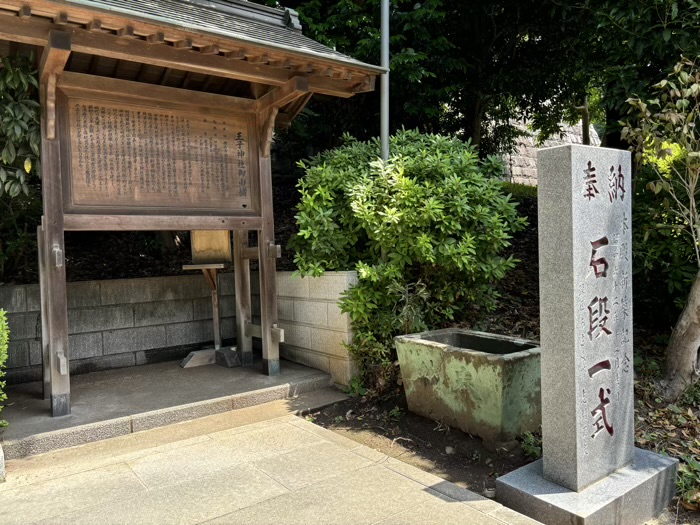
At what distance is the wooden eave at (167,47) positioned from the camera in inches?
146

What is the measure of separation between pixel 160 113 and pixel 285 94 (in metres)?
1.26

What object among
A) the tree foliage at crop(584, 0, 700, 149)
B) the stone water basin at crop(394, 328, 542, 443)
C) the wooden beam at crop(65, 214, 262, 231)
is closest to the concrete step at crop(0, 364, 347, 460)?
the stone water basin at crop(394, 328, 542, 443)

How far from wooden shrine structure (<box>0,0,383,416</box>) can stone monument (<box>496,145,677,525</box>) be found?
2796 millimetres

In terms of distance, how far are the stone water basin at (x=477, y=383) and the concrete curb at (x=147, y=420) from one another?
131 cm

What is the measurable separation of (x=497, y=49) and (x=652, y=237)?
224 inches

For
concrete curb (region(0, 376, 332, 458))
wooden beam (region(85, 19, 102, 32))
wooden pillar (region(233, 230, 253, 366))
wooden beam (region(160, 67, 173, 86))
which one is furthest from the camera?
wooden pillar (region(233, 230, 253, 366))

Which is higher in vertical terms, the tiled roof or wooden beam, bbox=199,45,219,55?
the tiled roof

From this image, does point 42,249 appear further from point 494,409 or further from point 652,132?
point 652,132

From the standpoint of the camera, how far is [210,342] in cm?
677

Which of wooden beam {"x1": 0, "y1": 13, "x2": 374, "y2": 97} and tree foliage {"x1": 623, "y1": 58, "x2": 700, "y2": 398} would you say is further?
tree foliage {"x1": 623, "y1": 58, "x2": 700, "y2": 398}

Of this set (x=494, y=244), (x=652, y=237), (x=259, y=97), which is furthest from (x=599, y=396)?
(x=259, y=97)

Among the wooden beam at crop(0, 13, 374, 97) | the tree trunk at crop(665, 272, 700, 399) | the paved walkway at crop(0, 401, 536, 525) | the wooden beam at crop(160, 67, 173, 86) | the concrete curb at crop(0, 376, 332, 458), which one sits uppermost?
the wooden beam at crop(160, 67, 173, 86)

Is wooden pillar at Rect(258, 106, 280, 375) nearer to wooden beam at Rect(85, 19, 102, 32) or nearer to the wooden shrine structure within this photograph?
the wooden shrine structure

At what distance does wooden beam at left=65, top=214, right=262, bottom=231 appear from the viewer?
4518 mm
